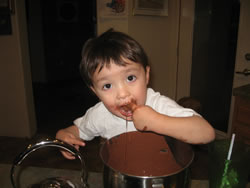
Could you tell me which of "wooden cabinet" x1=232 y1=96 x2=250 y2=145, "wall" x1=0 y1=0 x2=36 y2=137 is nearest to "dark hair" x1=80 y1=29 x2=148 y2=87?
"wooden cabinet" x1=232 y1=96 x2=250 y2=145

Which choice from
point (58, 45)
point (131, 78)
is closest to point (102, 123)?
point (131, 78)

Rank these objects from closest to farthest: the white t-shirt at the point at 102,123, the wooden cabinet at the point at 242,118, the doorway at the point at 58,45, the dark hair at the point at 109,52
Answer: the dark hair at the point at 109,52 < the white t-shirt at the point at 102,123 < the wooden cabinet at the point at 242,118 < the doorway at the point at 58,45

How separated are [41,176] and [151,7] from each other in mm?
1695

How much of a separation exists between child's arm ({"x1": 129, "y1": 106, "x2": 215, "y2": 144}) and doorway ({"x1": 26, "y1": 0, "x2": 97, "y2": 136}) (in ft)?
9.93

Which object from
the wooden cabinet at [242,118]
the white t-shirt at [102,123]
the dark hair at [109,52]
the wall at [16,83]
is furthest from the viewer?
the wall at [16,83]

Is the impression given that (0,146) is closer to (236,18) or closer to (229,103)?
(229,103)

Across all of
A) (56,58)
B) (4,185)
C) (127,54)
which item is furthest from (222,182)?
(56,58)

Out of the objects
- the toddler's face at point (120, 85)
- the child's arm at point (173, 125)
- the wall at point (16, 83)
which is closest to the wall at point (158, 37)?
the wall at point (16, 83)

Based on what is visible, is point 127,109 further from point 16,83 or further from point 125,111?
point 16,83

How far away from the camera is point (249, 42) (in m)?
1.69

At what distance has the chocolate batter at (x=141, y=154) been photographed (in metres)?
0.58

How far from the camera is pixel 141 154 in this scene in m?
0.69

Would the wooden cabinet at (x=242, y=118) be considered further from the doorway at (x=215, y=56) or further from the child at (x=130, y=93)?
the child at (x=130, y=93)

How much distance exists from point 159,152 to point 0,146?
2.02 metres
